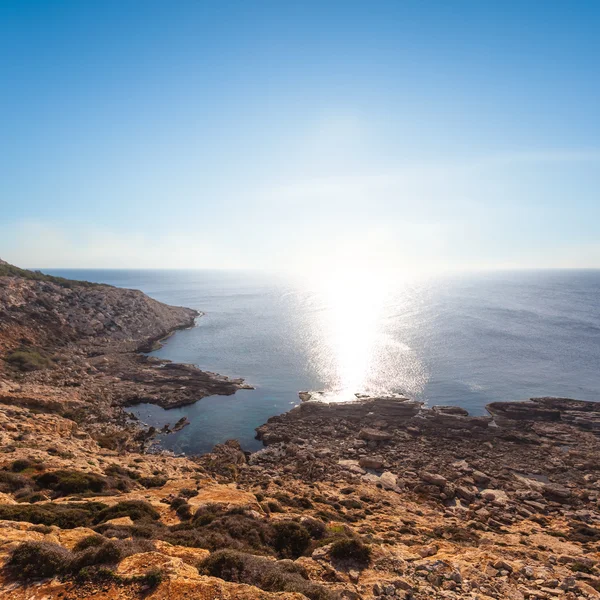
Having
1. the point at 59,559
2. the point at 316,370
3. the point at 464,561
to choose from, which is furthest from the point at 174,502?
the point at 316,370

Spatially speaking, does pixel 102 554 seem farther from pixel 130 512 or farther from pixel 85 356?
pixel 85 356

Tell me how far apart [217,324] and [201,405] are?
2783 inches

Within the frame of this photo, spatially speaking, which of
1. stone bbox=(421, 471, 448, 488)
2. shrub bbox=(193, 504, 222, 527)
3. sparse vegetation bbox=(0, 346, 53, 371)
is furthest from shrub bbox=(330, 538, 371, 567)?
sparse vegetation bbox=(0, 346, 53, 371)

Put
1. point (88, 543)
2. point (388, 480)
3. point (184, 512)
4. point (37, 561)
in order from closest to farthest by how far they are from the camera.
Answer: point (37, 561)
point (88, 543)
point (184, 512)
point (388, 480)

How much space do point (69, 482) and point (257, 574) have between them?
55.1ft

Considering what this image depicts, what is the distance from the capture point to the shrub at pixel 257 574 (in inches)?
453

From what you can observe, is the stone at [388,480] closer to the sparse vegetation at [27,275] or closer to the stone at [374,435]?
the stone at [374,435]

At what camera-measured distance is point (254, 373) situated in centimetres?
7556

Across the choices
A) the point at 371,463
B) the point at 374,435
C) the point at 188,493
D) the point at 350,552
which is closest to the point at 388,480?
the point at 371,463

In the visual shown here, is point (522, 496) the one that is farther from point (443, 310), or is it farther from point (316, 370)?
point (443, 310)

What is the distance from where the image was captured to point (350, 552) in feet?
53.0

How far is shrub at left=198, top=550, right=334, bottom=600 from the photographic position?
11.5 metres

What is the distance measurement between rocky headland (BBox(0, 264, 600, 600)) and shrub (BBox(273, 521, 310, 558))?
2.8 inches

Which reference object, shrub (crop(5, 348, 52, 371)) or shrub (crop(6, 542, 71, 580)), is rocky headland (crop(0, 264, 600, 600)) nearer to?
shrub (crop(6, 542, 71, 580))
